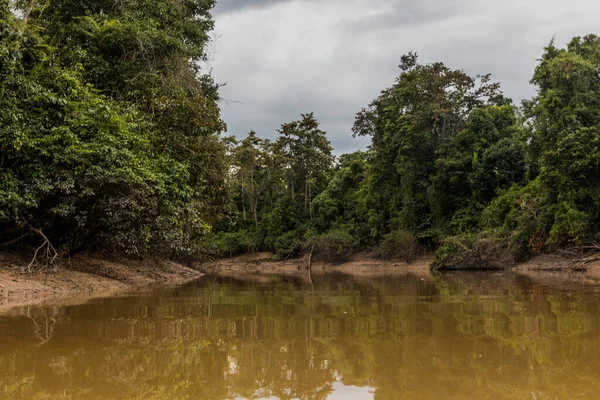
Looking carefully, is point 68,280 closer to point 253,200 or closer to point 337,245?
point 337,245

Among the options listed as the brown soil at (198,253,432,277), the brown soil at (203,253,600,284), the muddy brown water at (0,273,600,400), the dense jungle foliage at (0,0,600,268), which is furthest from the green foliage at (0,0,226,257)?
the brown soil at (198,253,432,277)

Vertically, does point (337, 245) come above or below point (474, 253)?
below

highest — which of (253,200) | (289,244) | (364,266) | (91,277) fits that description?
(253,200)

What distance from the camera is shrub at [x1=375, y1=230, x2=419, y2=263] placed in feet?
111

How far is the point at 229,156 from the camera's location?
65.5 feet

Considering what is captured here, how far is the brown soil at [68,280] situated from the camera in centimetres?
964

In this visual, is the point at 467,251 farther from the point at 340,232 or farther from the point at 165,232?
the point at 165,232

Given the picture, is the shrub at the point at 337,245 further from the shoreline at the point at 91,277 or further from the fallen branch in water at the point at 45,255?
the fallen branch in water at the point at 45,255

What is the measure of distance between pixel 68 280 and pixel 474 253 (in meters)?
20.8

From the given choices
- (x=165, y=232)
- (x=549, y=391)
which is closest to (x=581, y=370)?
(x=549, y=391)

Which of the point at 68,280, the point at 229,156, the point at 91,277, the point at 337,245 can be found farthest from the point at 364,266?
the point at 68,280

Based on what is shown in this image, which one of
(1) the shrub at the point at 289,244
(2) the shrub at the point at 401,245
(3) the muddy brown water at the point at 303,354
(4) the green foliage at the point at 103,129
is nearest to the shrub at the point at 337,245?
(1) the shrub at the point at 289,244

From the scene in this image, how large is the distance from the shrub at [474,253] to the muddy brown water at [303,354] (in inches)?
732

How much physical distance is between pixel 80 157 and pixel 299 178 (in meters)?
37.8
